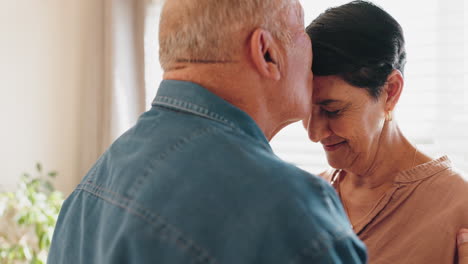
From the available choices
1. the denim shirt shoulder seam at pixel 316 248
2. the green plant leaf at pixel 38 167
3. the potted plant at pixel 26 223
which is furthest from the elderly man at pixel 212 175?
the green plant leaf at pixel 38 167

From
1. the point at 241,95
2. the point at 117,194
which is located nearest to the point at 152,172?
the point at 117,194

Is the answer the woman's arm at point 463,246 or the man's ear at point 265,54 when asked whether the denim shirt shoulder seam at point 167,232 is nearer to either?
the man's ear at point 265,54

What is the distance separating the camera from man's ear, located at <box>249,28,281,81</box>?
80 cm

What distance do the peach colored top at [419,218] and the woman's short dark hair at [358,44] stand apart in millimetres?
275

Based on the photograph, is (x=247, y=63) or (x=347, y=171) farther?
(x=347, y=171)

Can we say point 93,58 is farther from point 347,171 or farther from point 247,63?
point 247,63

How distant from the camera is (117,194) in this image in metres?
0.70

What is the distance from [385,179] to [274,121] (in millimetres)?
591

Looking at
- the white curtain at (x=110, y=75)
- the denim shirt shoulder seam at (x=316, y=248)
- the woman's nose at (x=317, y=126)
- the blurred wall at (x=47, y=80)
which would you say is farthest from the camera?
the white curtain at (x=110, y=75)

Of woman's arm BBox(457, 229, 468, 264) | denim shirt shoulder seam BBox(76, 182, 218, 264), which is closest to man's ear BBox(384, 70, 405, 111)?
woman's arm BBox(457, 229, 468, 264)

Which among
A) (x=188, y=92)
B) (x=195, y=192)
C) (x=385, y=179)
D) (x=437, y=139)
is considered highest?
(x=188, y=92)

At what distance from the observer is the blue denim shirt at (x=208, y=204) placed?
63 centimetres

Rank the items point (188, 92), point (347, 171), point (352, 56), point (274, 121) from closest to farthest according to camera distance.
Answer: point (188, 92) → point (274, 121) → point (352, 56) → point (347, 171)

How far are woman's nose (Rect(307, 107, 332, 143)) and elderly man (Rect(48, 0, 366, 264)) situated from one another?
425 mm
